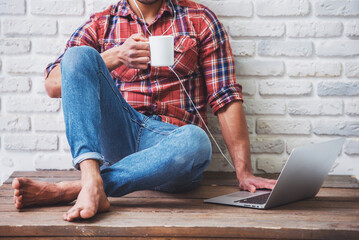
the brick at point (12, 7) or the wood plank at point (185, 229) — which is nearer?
the wood plank at point (185, 229)

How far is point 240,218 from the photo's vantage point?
1.29 m

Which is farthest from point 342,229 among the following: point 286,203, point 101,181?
point 101,181

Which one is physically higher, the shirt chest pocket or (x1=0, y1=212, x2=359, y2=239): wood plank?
the shirt chest pocket

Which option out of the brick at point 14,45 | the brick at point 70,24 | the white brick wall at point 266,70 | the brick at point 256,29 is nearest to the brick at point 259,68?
the white brick wall at point 266,70

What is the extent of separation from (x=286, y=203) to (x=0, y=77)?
1.37m

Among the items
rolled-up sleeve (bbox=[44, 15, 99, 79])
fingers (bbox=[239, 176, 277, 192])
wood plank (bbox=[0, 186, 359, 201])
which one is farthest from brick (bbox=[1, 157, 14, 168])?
fingers (bbox=[239, 176, 277, 192])

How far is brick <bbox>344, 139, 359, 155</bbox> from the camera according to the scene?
1954mm

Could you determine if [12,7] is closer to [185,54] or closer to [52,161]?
[52,161]

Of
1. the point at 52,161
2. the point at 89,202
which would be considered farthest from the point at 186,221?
the point at 52,161

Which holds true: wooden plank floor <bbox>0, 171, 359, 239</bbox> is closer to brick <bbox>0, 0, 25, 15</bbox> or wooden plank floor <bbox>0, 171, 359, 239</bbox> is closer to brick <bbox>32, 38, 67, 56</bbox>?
brick <bbox>32, 38, 67, 56</bbox>

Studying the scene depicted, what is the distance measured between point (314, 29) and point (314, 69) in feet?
0.58

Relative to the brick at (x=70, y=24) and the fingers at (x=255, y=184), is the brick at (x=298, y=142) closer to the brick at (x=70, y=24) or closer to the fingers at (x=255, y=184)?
the fingers at (x=255, y=184)

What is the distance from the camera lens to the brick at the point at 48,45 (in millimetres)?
1963

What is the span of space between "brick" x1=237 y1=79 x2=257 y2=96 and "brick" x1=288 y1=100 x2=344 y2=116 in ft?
0.57
